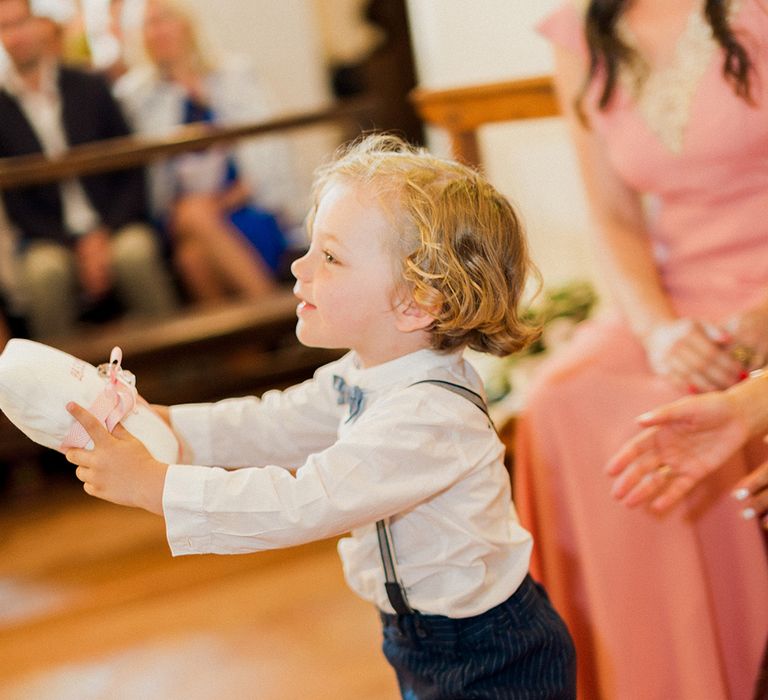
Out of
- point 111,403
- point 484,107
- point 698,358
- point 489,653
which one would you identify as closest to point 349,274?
point 111,403

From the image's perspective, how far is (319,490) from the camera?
1130 millimetres

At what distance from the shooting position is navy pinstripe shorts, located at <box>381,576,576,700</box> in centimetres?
126

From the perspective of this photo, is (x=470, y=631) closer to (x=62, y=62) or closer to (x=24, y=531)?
(x=24, y=531)

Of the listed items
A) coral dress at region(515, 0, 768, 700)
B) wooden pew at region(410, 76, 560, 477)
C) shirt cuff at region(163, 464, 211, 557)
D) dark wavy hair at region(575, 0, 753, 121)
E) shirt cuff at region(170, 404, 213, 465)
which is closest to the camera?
shirt cuff at region(163, 464, 211, 557)

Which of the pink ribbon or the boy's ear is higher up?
the boy's ear

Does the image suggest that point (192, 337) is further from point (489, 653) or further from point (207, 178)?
point (489, 653)

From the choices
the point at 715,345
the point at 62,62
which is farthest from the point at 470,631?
the point at 62,62

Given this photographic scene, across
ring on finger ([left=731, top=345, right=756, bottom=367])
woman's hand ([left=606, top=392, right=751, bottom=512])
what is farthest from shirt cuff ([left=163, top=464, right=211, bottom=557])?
ring on finger ([left=731, top=345, right=756, bottom=367])

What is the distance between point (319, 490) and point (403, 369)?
0.20m

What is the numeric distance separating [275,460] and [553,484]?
46cm

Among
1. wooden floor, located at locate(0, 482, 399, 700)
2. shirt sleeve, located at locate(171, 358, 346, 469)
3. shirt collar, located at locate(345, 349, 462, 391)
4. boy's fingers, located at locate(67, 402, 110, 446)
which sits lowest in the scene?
wooden floor, located at locate(0, 482, 399, 700)

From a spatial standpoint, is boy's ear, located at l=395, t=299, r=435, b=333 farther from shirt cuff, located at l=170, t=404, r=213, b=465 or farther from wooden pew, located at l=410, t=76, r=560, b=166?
wooden pew, located at l=410, t=76, r=560, b=166

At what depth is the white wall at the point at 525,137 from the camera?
343cm

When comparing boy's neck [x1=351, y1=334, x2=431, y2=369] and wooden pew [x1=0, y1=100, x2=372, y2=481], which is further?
wooden pew [x1=0, y1=100, x2=372, y2=481]
